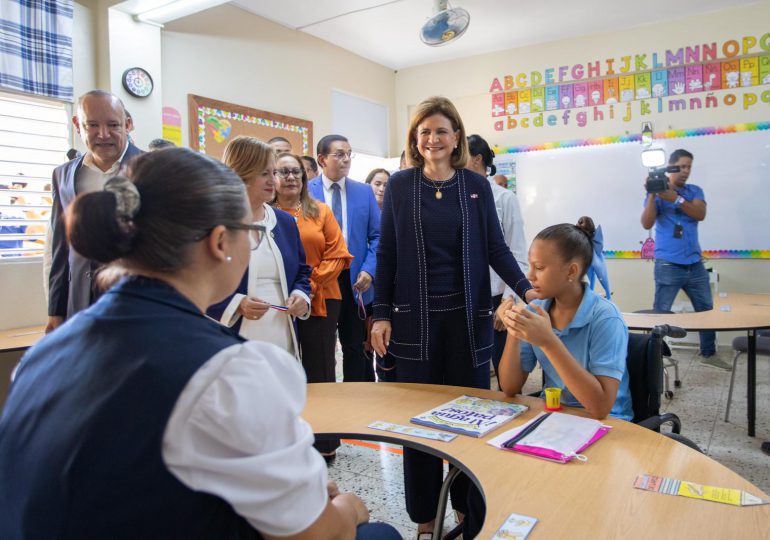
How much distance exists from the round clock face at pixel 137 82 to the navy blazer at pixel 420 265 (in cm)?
273

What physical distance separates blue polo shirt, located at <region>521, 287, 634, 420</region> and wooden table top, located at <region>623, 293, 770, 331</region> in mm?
1500

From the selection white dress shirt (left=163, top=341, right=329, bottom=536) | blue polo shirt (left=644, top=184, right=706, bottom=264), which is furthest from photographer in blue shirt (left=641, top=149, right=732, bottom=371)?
white dress shirt (left=163, top=341, right=329, bottom=536)

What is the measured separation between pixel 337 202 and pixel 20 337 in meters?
1.90

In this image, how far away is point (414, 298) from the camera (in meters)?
1.84

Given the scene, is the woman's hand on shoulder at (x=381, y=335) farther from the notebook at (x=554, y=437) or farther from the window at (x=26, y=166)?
the window at (x=26, y=166)

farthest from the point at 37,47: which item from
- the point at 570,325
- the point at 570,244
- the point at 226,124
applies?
the point at 570,325

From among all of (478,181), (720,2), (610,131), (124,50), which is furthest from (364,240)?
(720,2)

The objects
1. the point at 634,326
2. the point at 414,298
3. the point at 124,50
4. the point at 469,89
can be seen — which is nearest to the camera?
the point at 414,298

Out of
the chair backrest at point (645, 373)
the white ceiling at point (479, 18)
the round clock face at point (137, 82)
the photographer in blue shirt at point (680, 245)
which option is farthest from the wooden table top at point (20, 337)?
→ the photographer in blue shirt at point (680, 245)

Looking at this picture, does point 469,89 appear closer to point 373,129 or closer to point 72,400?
point 373,129

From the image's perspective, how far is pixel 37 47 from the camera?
3.46 metres

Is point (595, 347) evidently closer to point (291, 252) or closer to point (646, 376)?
point (646, 376)

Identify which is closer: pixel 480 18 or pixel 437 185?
pixel 437 185

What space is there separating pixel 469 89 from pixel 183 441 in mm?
6394
